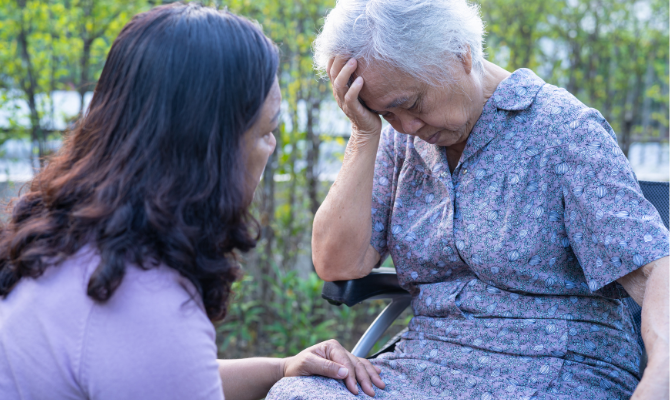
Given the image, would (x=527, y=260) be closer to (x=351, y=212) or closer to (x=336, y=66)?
(x=351, y=212)

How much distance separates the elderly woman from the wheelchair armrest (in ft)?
0.41

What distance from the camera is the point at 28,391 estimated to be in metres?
1.07

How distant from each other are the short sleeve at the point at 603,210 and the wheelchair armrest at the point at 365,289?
668 mm

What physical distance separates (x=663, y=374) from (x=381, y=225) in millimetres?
988

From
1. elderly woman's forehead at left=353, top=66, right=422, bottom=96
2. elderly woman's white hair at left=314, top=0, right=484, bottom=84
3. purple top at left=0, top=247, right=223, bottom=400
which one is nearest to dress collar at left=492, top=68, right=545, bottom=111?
elderly woman's white hair at left=314, top=0, right=484, bottom=84

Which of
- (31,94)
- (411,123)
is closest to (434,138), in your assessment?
(411,123)

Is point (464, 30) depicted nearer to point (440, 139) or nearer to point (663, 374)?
point (440, 139)

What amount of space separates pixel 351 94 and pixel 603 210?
2.65 ft

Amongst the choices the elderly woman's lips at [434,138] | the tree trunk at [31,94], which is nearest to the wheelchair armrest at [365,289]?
the elderly woman's lips at [434,138]

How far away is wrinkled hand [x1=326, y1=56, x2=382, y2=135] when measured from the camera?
72.5 inches

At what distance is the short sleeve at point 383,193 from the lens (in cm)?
210

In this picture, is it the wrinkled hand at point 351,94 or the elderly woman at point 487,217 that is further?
the wrinkled hand at point 351,94

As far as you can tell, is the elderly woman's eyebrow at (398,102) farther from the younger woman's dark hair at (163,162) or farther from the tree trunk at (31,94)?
the tree trunk at (31,94)

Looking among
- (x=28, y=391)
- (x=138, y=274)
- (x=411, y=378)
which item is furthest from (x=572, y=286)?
(x=28, y=391)
